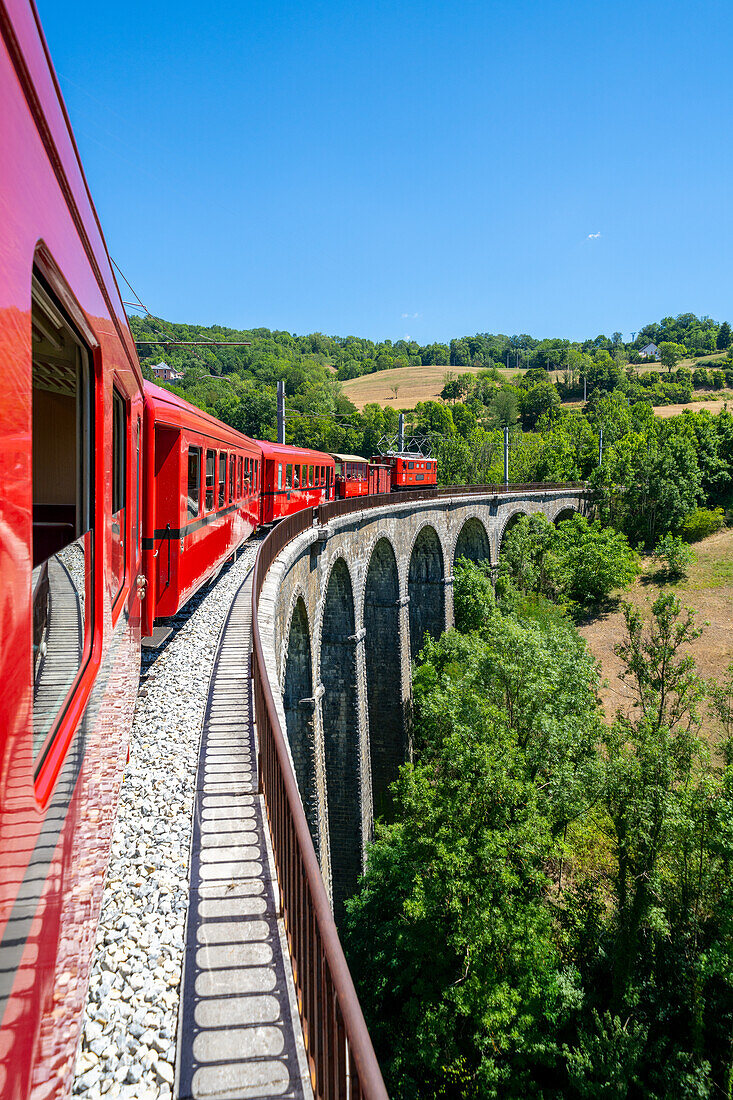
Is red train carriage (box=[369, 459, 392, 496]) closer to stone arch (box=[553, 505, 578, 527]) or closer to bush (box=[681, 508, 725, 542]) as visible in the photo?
stone arch (box=[553, 505, 578, 527])

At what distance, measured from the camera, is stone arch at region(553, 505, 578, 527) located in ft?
147

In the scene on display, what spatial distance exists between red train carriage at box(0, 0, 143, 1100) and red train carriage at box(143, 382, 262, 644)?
308 cm

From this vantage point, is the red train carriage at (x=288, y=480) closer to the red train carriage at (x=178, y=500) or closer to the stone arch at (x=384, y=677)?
the stone arch at (x=384, y=677)

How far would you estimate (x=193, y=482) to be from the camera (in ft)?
26.6

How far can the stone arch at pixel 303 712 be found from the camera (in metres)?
13.0

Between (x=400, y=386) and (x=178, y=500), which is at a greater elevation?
(x=400, y=386)

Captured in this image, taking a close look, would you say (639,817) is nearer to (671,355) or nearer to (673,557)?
(673,557)

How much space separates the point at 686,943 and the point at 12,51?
1846 centimetres

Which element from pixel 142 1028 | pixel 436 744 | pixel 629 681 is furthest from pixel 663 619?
pixel 142 1028

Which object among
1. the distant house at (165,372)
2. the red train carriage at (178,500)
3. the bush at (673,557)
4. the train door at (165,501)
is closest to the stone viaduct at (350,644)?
the red train carriage at (178,500)

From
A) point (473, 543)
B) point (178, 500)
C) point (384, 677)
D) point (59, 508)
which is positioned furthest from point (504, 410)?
point (59, 508)

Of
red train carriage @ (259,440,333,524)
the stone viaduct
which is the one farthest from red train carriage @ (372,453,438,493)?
red train carriage @ (259,440,333,524)

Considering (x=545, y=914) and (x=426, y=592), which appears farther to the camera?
(x=426, y=592)

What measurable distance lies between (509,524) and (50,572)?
121 ft
